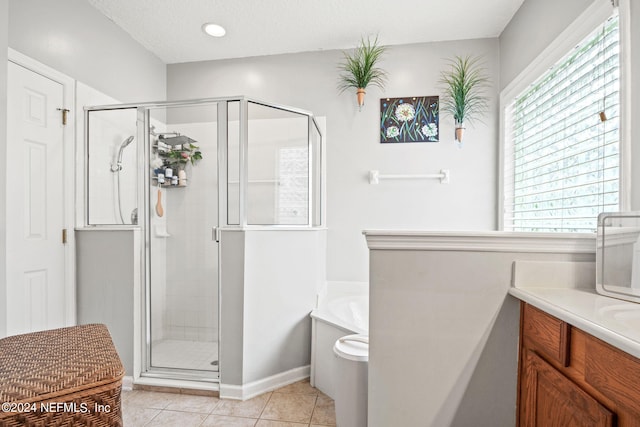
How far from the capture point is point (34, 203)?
198 centimetres

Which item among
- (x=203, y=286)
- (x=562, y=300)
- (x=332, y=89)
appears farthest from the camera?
(x=332, y=89)

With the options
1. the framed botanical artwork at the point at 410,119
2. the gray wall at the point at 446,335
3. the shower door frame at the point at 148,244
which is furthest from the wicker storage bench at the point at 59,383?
the framed botanical artwork at the point at 410,119

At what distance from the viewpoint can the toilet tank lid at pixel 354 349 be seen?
161cm

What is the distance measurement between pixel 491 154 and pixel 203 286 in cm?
246

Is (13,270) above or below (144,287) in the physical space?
above

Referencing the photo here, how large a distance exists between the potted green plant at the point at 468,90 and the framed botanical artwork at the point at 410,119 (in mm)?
Answer: 119

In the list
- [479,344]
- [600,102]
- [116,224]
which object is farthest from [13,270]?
[600,102]

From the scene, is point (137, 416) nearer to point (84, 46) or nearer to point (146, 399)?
point (146, 399)

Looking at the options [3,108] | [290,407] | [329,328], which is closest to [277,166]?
[329,328]

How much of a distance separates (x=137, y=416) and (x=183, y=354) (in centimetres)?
44

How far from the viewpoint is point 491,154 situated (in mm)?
2818

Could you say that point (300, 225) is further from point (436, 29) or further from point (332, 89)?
point (436, 29)

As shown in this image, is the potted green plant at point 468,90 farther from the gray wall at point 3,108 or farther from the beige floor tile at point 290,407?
the gray wall at point 3,108

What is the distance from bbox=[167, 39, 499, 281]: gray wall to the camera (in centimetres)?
283
